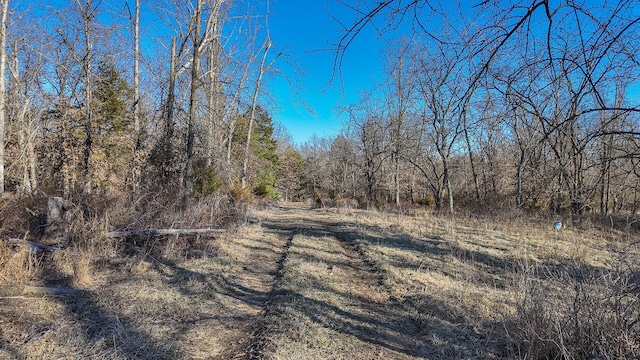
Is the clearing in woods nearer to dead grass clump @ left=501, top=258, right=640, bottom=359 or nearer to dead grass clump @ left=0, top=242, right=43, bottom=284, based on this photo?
dead grass clump @ left=0, top=242, right=43, bottom=284

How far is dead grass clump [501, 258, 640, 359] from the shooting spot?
8.14 feet

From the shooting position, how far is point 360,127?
2394 cm

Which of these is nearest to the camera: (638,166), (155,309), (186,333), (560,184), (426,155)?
(638,166)

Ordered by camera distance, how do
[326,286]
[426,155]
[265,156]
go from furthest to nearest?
[265,156] → [426,155] → [326,286]

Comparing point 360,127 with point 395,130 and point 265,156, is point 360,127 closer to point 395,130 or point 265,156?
point 395,130

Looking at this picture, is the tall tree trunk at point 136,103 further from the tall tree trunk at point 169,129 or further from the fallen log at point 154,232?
the fallen log at point 154,232

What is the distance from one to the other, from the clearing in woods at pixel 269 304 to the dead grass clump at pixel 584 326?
0.28 meters

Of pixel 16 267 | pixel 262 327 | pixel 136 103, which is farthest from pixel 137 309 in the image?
pixel 136 103

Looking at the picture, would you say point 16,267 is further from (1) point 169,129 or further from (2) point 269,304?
(1) point 169,129

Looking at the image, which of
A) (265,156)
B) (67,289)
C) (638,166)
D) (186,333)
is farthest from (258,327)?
(265,156)

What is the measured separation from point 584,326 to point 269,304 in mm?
3348

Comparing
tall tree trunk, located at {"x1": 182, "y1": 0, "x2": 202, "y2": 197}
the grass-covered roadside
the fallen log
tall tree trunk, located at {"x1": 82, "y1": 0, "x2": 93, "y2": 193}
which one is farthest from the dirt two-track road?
tall tree trunk, located at {"x1": 82, "y1": 0, "x2": 93, "y2": 193}

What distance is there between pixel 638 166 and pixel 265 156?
3587cm

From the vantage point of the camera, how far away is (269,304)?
4.38 metres
